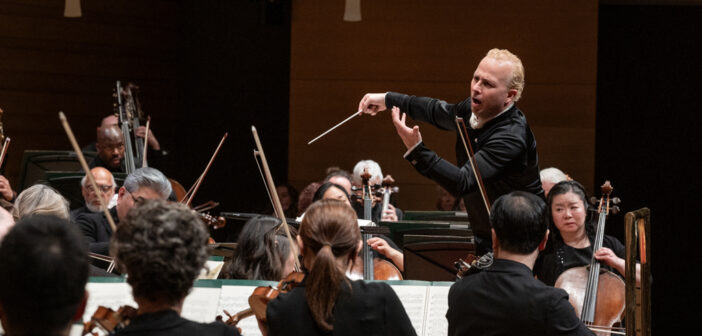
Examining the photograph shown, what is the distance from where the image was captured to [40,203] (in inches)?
135

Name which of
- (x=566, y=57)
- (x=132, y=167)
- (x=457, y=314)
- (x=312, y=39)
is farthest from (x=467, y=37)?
(x=457, y=314)

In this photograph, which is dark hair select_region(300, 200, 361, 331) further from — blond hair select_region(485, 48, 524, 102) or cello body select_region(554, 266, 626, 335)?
cello body select_region(554, 266, 626, 335)

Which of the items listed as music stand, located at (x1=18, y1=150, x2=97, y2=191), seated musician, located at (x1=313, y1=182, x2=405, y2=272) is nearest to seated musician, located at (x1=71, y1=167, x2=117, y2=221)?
music stand, located at (x1=18, y1=150, x2=97, y2=191)

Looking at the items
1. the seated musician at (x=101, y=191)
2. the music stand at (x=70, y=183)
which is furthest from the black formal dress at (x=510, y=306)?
the music stand at (x=70, y=183)

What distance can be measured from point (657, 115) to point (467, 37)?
1603 millimetres

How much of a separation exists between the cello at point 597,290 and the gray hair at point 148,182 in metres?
1.92

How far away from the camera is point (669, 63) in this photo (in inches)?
256

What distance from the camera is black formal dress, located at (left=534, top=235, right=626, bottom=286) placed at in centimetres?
407

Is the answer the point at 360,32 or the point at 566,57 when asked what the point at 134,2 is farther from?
the point at 566,57

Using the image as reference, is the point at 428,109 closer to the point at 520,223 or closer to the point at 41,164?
the point at 520,223

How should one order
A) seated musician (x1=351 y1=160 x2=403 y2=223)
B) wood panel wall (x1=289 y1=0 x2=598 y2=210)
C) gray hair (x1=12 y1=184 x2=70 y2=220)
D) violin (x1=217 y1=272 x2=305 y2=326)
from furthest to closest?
1. wood panel wall (x1=289 y1=0 x2=598 y2=210)
2. seated musician (x1=351 y1=160 x2=403 y2=223)
3. gray hair (x1=12 y1=184 x2=70 y2=220)
4. violin (x1=217 y1=272 x2=305 y2=326)

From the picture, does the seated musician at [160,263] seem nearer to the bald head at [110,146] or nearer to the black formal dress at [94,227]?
the black formal dress at [94,227]

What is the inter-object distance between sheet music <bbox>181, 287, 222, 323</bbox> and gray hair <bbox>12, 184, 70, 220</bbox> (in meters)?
1.20

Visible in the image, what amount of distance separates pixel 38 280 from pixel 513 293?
1314 millimetres
